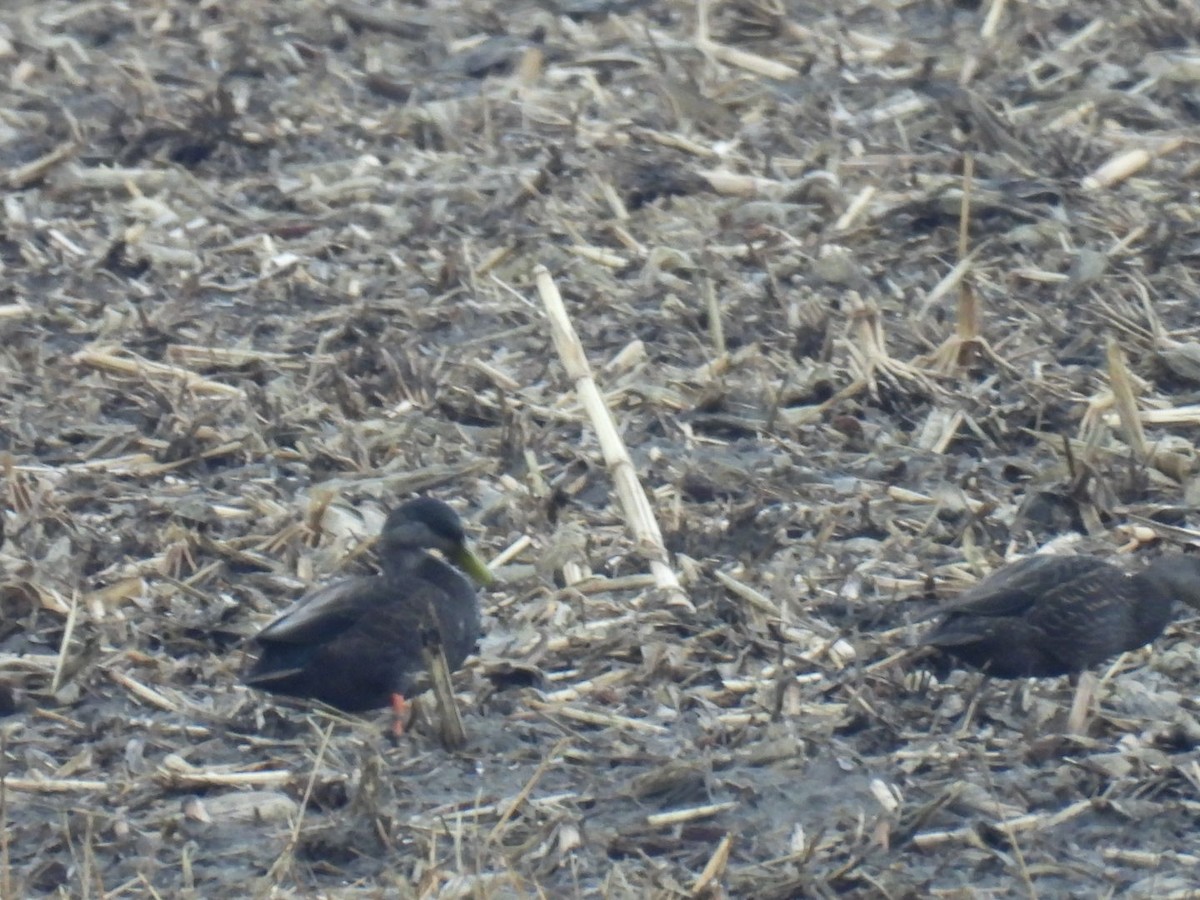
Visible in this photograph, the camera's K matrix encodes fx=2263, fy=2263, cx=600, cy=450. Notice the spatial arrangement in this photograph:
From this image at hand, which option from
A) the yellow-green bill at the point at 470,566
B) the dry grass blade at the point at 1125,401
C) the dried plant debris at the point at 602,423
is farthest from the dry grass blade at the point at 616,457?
the dry grass blade at the point at 1125,401

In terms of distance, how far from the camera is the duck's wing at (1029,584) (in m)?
6.26

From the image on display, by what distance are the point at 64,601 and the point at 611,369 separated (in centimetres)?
247

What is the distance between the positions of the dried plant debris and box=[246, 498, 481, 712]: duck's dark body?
0.45ft

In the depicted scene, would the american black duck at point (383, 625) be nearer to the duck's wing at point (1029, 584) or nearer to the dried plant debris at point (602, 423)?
the dried plant debris at point (602, 423)

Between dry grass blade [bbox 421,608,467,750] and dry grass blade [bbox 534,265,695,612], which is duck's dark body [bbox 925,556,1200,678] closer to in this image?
dry grass blade [bbox 534,265,695,612]


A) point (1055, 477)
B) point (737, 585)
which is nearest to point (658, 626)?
point (737, 585)

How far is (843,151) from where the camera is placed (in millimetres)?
10320

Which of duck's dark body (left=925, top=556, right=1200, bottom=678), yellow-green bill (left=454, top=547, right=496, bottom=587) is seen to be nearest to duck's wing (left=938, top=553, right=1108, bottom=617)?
duck's dark body (left=925, top=556, right=1200, bottom=678)

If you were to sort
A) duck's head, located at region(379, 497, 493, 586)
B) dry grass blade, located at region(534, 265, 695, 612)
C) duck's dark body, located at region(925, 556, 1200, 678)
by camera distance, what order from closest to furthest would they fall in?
duck's dark body, located at region(925, 556, 1200, 678) → duck's head, located at region(379, 497, 493, 586) → dry grass blade, located at region(534, 265, 695, 612)

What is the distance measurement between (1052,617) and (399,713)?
1800 millimetres

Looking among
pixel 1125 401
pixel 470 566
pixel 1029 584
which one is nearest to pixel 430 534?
pixel 470 566

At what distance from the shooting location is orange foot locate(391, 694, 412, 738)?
6.17m

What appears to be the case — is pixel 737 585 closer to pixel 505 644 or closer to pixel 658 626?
pixel 658 626

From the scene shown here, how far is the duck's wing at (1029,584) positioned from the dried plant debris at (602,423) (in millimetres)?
219
